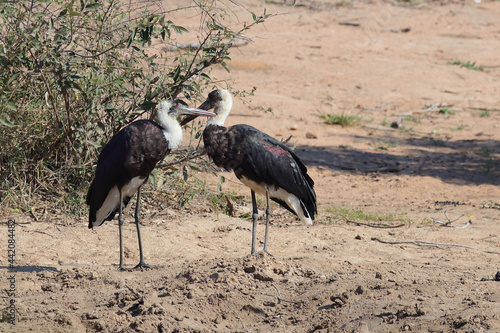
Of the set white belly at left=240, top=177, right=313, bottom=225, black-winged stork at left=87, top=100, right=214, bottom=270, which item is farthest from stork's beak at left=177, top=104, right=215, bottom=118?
white belly at left=240, top=177, right=313, bottom=225

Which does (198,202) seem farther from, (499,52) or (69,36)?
(499,52)

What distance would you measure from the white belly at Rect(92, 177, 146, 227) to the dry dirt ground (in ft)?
1.25

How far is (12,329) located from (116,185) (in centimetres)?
145

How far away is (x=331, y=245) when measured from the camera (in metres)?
6.18

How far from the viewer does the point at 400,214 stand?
730 centimetres

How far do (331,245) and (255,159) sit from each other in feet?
4.30

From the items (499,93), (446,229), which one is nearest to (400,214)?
(446,229)

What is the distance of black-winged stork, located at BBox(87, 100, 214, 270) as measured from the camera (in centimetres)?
521

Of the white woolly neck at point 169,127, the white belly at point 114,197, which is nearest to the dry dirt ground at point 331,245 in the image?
the white belly at point 114,197

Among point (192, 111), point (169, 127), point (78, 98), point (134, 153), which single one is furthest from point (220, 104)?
point (78, 98)

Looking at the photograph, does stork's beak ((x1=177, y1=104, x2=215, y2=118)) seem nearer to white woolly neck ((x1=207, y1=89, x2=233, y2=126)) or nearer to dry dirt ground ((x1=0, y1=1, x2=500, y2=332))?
white woolly neck ((x1=207, y1=89, x2=233, y2=126))

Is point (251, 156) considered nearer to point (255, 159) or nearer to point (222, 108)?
point (255, 159)

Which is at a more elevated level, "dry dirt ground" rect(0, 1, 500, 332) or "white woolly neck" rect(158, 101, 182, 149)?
"white woolly neck" rect(158, 101, 182, 149)

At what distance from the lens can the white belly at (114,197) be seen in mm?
5414
